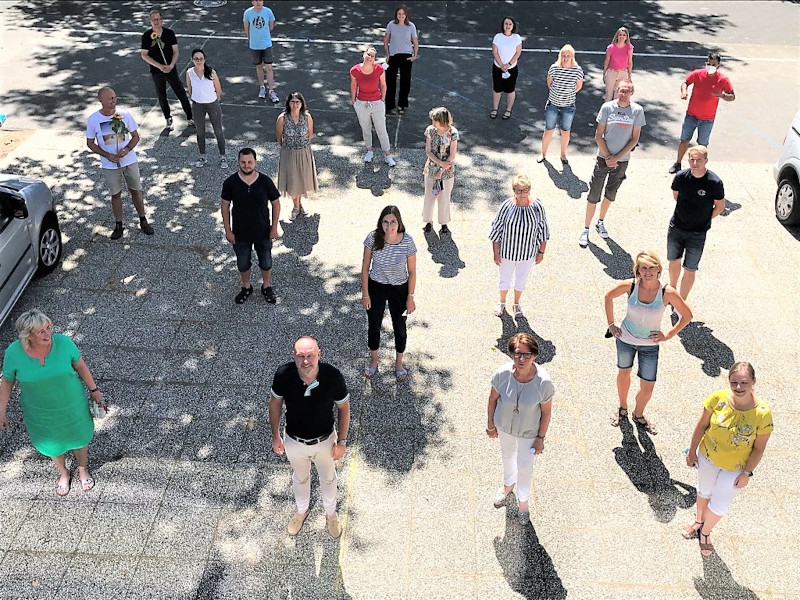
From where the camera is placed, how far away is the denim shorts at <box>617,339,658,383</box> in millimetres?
6072

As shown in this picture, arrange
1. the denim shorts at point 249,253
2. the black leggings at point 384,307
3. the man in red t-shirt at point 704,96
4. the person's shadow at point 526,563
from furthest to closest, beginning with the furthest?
the man in red t-shirt at point 704,96 < the denim shorts at point 249,253 < the black leggings at point 384,307 < the person's shadow at point 526,563

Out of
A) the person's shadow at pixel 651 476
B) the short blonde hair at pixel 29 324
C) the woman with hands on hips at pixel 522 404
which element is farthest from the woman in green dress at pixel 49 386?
the person's shadow at pixel 651 476

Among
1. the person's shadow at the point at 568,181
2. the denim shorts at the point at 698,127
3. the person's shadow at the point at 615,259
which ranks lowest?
the person's shadow at the point at 615,259

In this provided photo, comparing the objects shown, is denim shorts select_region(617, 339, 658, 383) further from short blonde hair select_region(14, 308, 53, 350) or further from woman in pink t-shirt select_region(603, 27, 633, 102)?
woman in pink t-shirt select_region(603, 27, 633, 102)

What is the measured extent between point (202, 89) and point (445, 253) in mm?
4083

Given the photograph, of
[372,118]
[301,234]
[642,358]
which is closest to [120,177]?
[301,234]

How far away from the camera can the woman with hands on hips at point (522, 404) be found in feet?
16.1

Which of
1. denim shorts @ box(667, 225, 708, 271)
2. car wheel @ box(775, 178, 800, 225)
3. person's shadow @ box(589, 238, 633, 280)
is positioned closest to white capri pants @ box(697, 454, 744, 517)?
denim shorts @ box(667, 225, 708, 271)

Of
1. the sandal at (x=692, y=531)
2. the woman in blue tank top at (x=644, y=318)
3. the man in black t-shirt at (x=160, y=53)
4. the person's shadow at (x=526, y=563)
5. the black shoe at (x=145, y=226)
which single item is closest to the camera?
the person's shadow at (x=526, y=563)

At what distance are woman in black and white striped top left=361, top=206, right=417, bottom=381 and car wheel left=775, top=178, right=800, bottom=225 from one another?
568cm

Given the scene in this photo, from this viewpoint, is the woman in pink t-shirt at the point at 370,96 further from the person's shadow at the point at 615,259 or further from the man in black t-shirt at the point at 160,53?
the person's shadow at the point at 615,259

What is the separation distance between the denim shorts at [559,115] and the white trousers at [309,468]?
7.11m

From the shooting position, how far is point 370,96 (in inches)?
408

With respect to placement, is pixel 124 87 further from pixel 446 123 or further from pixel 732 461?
pixel 732 461
